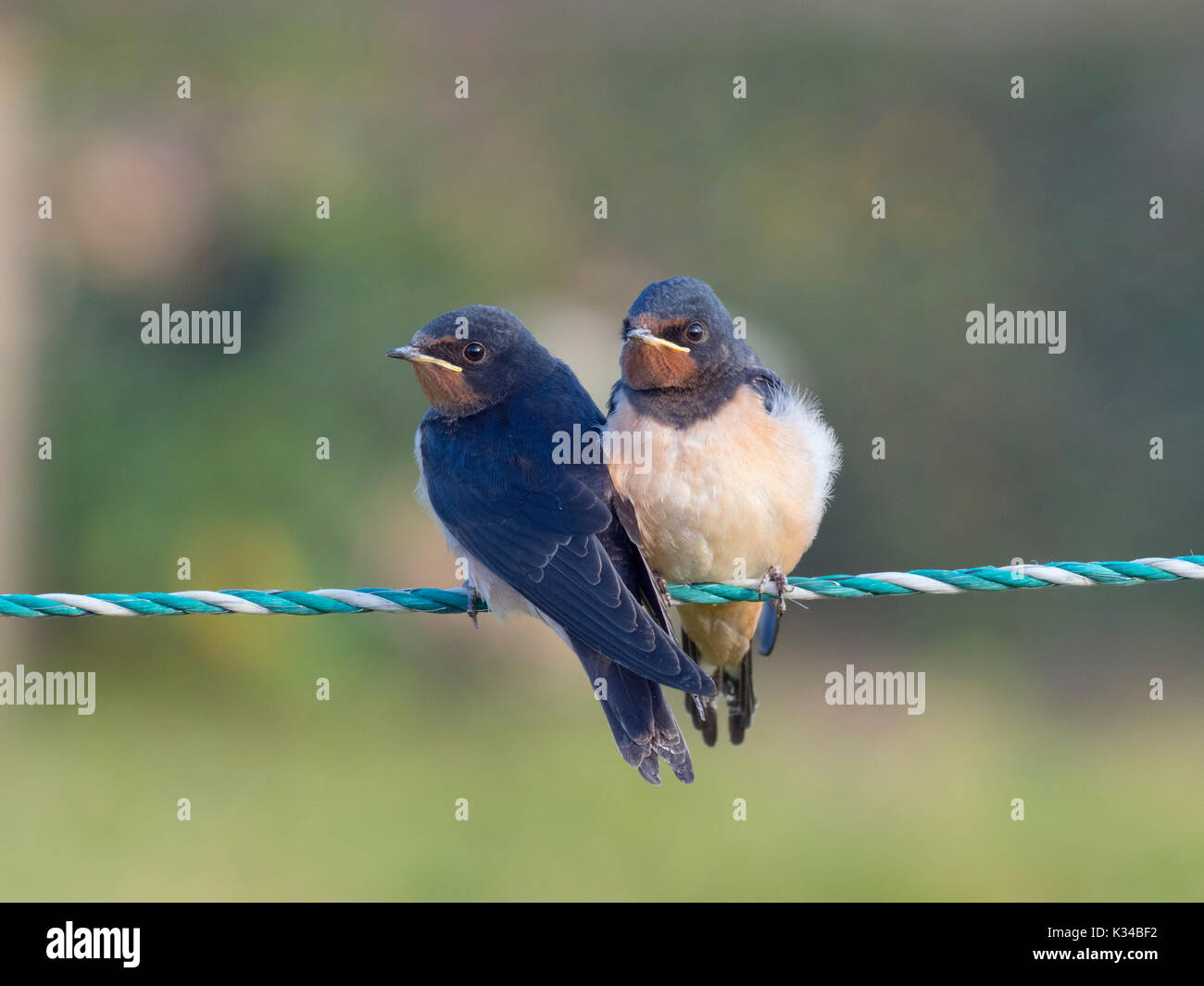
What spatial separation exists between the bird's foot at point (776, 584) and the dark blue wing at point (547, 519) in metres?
0.39

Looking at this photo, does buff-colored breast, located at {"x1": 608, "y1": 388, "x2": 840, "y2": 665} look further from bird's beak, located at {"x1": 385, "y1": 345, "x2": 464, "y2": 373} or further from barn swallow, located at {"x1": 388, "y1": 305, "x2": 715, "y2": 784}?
bird's beak, located at {"x1": 385, "y1": 345, "x2": 464, "y2": 373}

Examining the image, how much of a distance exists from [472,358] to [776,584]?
114cm

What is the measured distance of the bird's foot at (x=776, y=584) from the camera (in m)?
4.06

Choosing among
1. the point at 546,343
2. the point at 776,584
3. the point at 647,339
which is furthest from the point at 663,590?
the point at 546,343

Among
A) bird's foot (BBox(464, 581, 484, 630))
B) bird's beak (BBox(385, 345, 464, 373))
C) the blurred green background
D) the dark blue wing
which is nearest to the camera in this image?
the dark blue wing

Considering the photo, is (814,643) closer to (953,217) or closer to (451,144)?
(953,217)

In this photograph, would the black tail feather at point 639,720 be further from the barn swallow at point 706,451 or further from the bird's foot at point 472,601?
the barn swallow at point 706,451

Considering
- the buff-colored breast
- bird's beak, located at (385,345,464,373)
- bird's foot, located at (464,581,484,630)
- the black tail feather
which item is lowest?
the black tail feather

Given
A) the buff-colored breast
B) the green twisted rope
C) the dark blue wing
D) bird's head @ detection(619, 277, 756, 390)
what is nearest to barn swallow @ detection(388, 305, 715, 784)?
the dark blue wing

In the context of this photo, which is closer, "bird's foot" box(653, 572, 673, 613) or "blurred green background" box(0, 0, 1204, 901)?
"bird's foot" box(653, 572, 673, 613)

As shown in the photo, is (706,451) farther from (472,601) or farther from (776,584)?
(472,601)

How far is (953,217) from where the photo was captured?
13.2 meters

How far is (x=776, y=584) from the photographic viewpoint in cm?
414

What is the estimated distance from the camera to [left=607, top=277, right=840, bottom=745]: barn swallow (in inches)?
165
